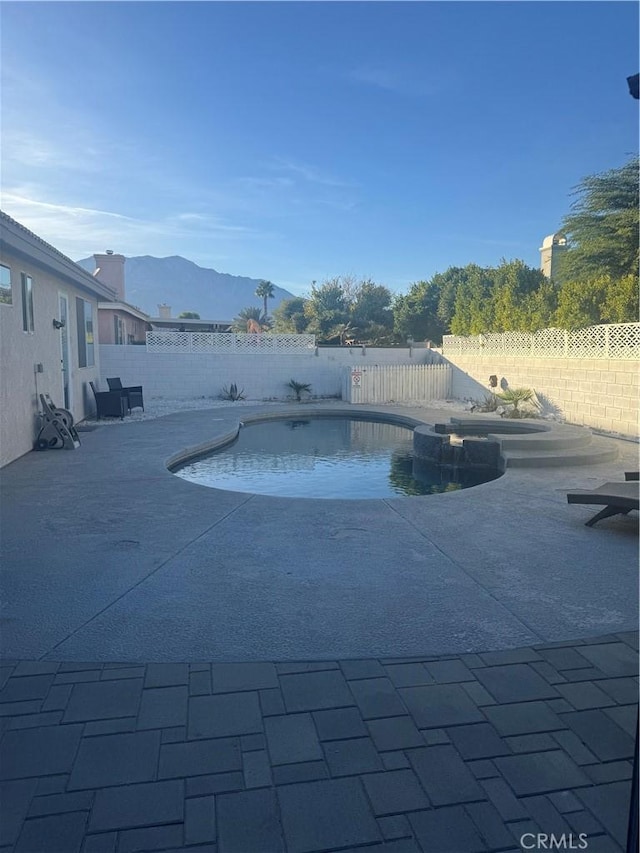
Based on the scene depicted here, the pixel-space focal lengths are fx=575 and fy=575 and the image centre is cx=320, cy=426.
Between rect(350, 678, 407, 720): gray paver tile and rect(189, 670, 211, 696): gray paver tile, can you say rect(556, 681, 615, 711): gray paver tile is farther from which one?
rect(189, 670, 211, 696): gray paver tile

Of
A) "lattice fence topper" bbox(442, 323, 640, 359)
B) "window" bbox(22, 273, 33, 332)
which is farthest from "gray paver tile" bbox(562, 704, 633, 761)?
"lattice fence topper" bbox(442, 323, 640, 359)

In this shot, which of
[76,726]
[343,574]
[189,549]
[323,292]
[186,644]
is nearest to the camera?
[76,726]

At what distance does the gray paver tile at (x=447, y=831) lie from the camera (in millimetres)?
1812

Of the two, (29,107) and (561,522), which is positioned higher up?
(29,107)

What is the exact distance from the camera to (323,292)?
1619 inches

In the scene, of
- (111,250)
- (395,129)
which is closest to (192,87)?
(395,129)

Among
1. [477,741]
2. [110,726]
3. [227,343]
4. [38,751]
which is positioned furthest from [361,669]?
[227,343]

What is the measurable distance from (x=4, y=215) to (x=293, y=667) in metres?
6.49

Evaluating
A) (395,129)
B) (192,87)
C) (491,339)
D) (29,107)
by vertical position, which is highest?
(395,129)

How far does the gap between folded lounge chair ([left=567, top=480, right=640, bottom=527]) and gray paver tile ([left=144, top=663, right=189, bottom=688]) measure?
397cm

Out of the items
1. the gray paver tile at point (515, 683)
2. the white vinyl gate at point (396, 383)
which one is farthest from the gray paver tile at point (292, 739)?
the white vinyl gate at point (396, 383)

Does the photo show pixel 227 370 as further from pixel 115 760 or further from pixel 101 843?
pixel 101 843

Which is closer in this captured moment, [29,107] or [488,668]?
[488,668]

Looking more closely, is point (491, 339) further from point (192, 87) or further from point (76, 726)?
point (76, 726)
